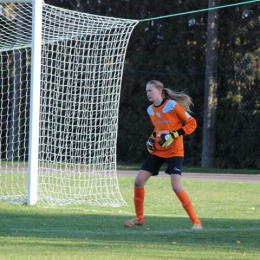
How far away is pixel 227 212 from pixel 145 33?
65.7 feet

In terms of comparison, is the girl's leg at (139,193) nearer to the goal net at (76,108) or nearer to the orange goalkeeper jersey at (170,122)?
the orange goalkeeper jersey at (170,122)

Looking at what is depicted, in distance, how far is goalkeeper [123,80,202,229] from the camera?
9820mm

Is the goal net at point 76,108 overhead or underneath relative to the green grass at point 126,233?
overhead

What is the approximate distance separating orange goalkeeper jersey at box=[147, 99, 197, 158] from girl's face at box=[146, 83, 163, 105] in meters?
0.08

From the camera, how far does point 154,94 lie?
9961 mm

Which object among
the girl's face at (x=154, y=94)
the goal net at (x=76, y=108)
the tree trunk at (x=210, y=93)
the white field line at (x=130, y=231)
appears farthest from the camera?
the tree trunk at (x=210, y=93)

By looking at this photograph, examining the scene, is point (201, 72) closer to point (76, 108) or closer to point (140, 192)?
point (76, 108)

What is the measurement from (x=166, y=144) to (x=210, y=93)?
19.3m

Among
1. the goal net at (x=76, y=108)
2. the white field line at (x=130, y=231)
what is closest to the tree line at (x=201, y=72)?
the goal net at (x=76, y=108)

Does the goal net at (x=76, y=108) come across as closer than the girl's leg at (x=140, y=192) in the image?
No

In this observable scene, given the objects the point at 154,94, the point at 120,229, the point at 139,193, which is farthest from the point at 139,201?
the point at 154,94

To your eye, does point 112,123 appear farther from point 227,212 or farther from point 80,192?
point 227,212

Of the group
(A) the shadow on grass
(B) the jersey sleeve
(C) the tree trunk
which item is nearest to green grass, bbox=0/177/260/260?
(A) the shadow on grass

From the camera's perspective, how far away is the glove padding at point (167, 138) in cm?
970
